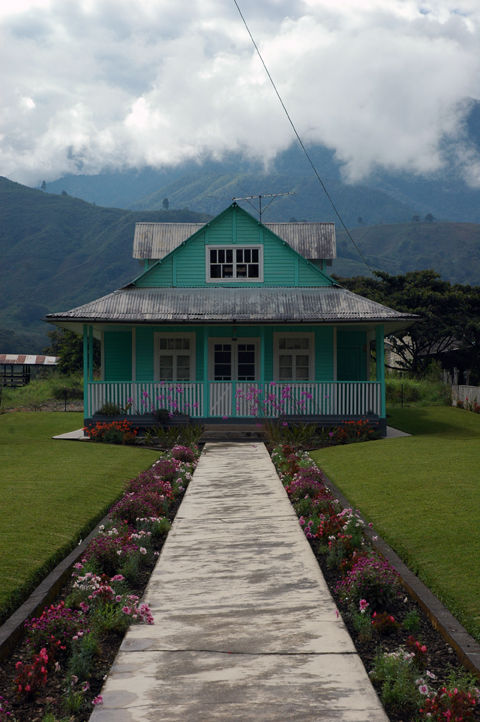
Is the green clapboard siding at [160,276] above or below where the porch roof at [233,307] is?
above

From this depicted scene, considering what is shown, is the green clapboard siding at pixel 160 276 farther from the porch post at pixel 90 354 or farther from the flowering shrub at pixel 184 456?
the flowering shrub at pixel 184 456

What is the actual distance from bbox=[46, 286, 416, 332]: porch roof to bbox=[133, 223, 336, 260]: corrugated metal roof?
14.5ft

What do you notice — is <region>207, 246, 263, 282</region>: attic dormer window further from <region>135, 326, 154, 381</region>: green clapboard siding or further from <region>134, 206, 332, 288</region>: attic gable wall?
<region>135, 326, 154, 381</region>: green clapboard siding

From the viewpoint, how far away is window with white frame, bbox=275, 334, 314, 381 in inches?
842

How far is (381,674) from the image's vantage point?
448 cm

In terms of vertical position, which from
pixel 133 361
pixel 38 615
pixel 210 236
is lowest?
pixel 38 615

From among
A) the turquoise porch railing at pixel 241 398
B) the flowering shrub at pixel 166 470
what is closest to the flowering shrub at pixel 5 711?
the flowering shrub at pixel 166 470

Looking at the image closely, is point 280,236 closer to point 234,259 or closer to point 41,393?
point 234,259

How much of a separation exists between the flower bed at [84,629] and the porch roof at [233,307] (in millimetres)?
10911

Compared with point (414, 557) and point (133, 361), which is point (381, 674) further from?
point (133, 361)

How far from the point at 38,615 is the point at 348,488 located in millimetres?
6585

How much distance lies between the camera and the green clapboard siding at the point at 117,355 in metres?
22.1

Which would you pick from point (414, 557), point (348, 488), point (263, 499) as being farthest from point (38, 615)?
point (348, 488)

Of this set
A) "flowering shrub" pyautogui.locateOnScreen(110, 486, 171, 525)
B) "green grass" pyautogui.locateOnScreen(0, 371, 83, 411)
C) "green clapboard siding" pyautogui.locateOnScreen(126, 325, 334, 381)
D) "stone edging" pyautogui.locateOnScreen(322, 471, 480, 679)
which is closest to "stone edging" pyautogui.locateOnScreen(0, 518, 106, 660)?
"flowering shrub" pyautogui.locateOnScreen(110, 486, 171, 525)
